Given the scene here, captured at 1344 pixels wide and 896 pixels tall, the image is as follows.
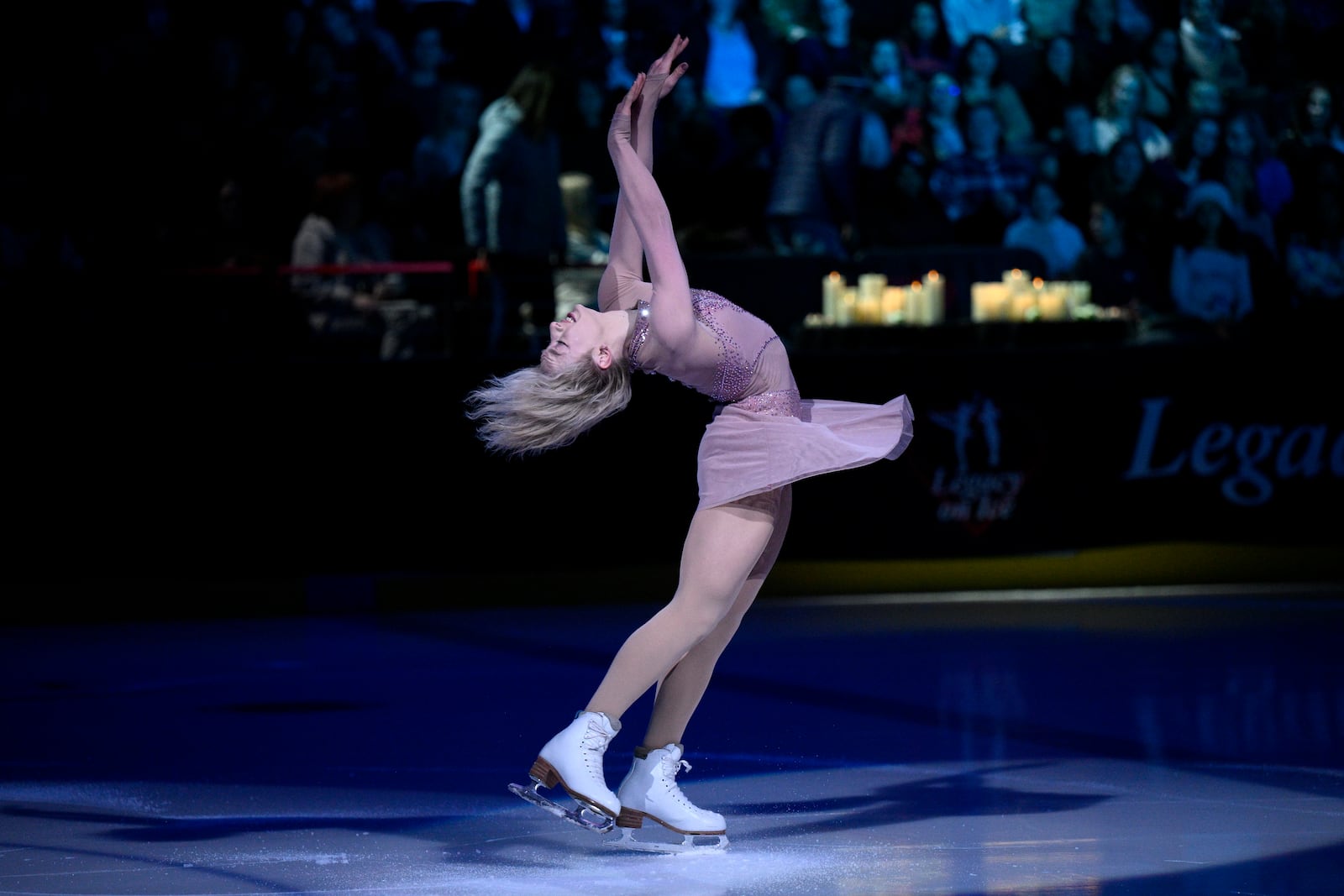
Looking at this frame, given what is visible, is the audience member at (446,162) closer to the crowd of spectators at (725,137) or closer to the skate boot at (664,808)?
the crowd of spectators at (725,137)

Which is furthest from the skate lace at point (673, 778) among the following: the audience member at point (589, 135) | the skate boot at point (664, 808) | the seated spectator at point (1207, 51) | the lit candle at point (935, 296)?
the seated spectator at point (1207, 51)

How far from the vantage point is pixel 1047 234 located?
10.0 metres

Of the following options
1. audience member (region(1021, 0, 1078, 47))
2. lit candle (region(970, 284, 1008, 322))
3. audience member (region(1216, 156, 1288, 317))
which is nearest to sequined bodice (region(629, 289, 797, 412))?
lit candle (region(970, 284, 1008, 322))

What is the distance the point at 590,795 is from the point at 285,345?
4.76 metres

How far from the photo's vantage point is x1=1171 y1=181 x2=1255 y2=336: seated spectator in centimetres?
991

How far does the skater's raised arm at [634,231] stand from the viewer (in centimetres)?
446

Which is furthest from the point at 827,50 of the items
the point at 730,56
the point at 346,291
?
the point at 346,291

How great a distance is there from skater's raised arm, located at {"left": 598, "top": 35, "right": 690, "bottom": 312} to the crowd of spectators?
4.03 metres

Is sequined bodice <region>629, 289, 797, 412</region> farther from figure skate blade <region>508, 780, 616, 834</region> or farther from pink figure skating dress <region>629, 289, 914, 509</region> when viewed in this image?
figure skate blade <region>508, 780, 616, 834</region>

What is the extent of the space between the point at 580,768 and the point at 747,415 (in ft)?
3.09

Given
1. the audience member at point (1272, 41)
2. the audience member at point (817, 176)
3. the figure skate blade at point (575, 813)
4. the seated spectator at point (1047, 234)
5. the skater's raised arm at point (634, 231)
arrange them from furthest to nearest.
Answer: the audience member at point (1272, 41) < the seated spectator at point (1047, 234) < the audience member at point (817, 176) < the skater's raised arm at point (634, 231) < the figure skate blade at point (575, 813)

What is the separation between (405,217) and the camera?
9414mm

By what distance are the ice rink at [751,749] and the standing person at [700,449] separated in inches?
9.1

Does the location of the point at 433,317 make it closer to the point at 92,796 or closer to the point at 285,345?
the point at 285,345
